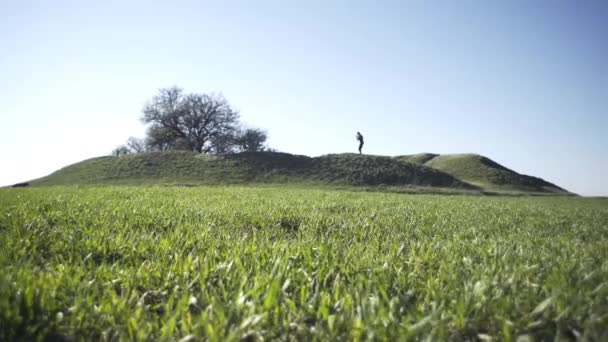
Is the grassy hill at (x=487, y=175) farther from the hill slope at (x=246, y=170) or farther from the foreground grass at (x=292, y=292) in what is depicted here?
the foreground grass at (x=292, y=292)

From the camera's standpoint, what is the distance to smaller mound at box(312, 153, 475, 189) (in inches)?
1467

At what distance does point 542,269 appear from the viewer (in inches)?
95.7

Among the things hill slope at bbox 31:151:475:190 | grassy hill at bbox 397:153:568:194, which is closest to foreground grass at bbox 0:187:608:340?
hill slope at bbox 31:151:475:190

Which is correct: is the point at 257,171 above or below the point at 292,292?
above

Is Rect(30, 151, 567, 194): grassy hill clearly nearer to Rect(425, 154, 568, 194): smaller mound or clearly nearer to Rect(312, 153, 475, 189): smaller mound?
Rect(312, 153, 475, 189): smaller mound

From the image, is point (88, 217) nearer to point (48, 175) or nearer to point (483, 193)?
point (483, 193)

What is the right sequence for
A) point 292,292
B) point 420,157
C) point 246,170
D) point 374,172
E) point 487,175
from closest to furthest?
point 292,292 < point 246,170 < point 374,172 < point 487,175 < point 420,157

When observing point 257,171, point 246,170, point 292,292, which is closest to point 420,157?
point 257,171

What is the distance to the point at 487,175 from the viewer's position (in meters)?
50.3

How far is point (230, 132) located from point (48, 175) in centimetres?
3013

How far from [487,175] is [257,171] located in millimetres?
36567

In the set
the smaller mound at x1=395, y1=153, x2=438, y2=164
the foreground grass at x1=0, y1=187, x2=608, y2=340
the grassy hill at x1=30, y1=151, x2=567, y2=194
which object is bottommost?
the foreground grass at x1=0, y1=187, x2=608, y2=340

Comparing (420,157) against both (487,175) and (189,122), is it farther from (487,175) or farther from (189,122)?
(189,122)

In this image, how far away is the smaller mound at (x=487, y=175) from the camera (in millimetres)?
46312
